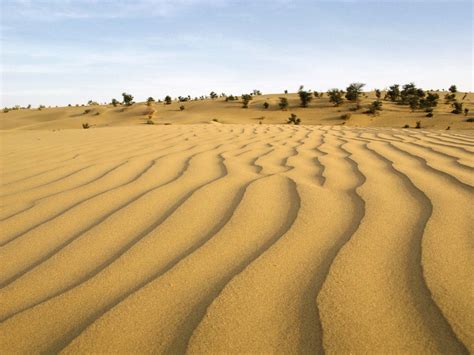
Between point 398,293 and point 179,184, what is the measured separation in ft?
5.08

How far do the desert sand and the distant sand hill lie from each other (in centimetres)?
1223

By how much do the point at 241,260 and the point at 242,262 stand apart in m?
0.02

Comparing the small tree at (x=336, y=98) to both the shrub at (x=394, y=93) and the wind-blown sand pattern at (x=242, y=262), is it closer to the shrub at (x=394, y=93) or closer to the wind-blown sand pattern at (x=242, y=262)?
the shrub at (x=394, y=93)

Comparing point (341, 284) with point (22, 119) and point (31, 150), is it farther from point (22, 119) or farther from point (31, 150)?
point (22, 119)

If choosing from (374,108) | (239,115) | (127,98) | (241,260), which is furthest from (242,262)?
(127,98)

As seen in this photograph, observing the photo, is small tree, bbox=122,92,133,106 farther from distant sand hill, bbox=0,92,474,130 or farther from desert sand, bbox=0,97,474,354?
desert sand, bbox=0,97,474,354

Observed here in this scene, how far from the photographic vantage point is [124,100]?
76.0ft

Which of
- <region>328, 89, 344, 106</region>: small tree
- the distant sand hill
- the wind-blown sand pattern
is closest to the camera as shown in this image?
the wind-blown sand pattern

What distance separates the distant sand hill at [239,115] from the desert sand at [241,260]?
12235mm

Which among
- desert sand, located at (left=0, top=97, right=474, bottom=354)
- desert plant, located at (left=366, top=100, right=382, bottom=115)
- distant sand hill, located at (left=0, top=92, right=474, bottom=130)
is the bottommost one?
distant sand hill, located at (left=0, top=92, right=474, bottom=130)

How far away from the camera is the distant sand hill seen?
47.5 feet

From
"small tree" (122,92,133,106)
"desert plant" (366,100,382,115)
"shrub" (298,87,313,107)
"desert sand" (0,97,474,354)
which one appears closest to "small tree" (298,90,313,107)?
"shrub" (298,87,313,107)

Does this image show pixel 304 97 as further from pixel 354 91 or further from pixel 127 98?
pixel 127 98

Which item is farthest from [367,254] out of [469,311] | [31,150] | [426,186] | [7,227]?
[31,150]
